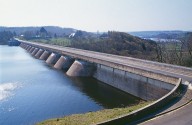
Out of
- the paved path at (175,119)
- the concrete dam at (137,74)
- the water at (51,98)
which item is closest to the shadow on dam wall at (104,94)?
the water at (51,98)

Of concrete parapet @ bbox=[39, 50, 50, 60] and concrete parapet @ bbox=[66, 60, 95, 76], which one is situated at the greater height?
concrete parapet @ bbox=[66, 60, 95, 76]

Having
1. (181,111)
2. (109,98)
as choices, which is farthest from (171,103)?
(109,98)

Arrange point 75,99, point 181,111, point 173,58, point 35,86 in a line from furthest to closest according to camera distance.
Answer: point 173,58
point 35,86
point 75,99
point 181,111

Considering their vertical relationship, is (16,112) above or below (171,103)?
below

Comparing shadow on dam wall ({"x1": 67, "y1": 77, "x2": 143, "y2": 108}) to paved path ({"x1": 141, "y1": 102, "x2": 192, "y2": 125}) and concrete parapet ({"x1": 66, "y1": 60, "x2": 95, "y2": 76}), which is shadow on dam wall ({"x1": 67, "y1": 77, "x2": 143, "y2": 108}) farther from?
paved path ({"x1": 141, "y1": 102, "x2": 192, "y2": 125})

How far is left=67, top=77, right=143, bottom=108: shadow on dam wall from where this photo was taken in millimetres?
43469

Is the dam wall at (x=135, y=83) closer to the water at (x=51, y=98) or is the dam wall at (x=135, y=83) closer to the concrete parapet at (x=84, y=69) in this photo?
the water at (x=51, y=98)

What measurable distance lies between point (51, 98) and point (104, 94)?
9.67m

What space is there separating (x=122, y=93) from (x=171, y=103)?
2047 cm

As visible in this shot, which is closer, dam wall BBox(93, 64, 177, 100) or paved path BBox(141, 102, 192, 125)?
paved path BBox(141, 102, 192, 125)

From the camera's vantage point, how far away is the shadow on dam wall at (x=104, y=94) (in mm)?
43469

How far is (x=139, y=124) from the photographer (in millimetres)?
24156

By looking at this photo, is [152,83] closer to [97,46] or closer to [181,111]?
[181,111]

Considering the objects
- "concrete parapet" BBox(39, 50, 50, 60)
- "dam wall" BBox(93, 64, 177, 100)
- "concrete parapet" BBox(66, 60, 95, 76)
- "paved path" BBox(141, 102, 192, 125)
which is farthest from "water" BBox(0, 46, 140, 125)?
"concrete parapet" BBox(39, 50, 50, 60)
